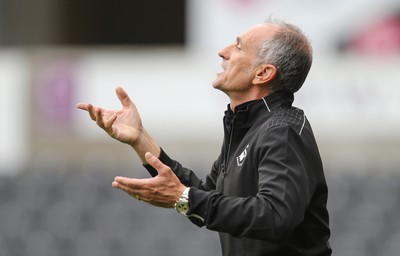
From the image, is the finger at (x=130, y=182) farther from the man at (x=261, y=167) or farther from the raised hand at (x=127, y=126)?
the raised hand at (x=127, y=126)

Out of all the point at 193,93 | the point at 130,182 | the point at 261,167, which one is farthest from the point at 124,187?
the point at 193,93

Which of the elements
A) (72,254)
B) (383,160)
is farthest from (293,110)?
(383,160)

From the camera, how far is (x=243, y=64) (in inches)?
181

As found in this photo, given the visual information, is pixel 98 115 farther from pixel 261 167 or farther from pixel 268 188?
pixel 268 188

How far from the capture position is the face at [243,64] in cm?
458

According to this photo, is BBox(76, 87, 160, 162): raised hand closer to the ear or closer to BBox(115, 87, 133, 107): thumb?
BBox(115, 87, 133, 107): thumb

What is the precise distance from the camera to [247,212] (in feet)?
13.4

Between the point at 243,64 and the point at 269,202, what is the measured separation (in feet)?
2.39

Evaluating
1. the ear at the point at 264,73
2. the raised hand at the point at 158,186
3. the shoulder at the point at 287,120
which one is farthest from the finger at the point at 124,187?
the ear at the point at 264,73

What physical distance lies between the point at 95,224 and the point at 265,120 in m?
8.26

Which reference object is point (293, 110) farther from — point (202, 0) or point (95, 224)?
point (202, 0)

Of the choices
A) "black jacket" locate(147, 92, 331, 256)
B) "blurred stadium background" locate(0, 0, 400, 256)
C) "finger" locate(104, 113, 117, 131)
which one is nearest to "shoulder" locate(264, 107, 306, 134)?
"black jacket" locate(147, 92, 331, 256)

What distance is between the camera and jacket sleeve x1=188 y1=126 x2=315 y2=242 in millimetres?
4074

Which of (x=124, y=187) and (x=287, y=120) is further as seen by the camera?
(x=287, y=120)
